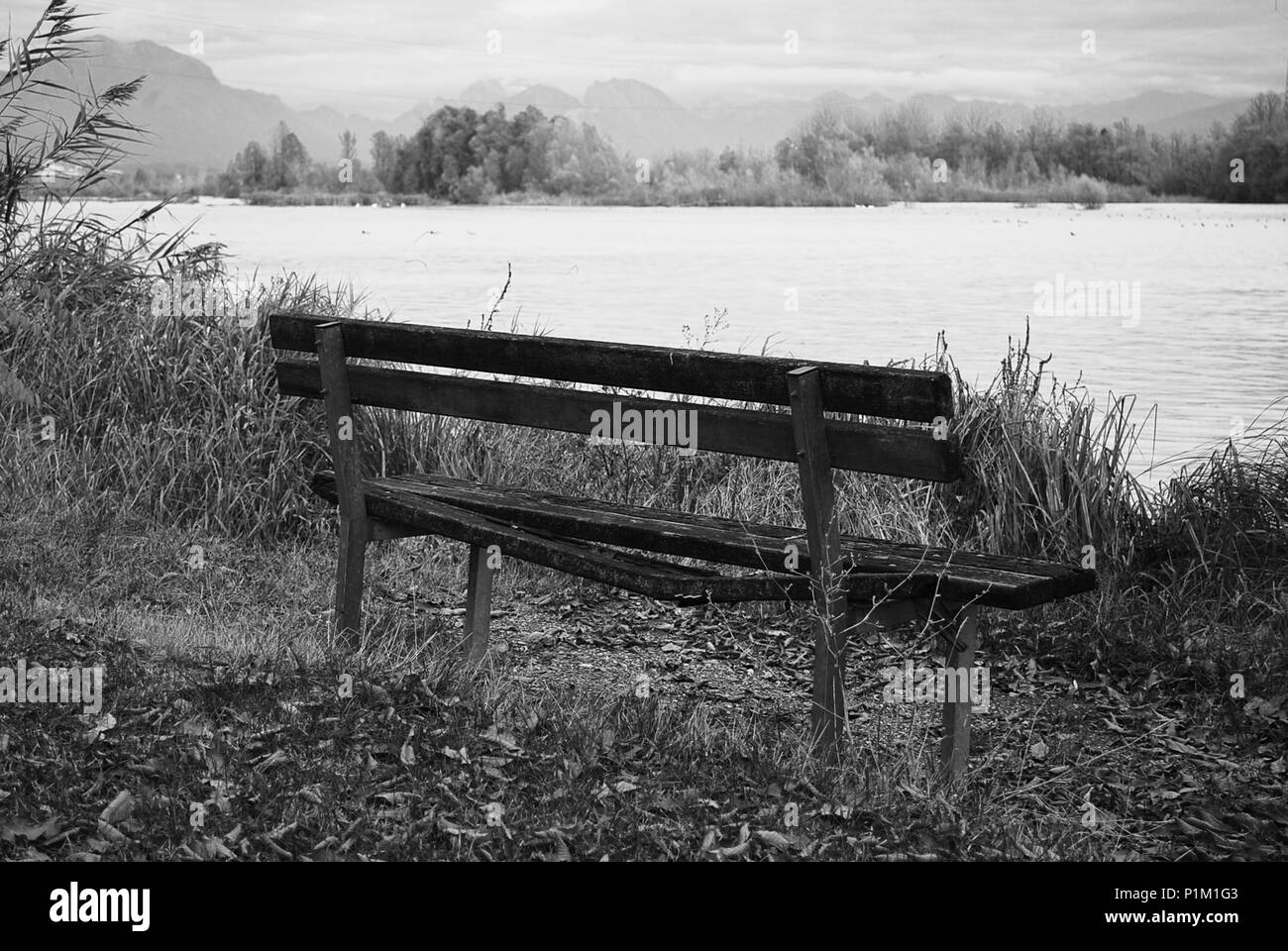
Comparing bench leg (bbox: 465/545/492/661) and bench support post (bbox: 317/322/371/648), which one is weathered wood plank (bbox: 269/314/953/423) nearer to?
bench support post (bbox: 317/322/371/648)

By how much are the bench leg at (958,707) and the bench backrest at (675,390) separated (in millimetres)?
508

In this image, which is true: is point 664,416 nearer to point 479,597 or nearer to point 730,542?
point 730,542

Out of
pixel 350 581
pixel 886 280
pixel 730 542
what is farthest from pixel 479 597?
pixel 886 280

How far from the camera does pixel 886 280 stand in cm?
2419

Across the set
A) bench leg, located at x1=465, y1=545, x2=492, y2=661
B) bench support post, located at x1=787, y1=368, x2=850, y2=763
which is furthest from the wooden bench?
bench leg, located at x1=465, y1=545, x2=492, y2=661

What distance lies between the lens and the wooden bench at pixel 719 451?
382 centimetres

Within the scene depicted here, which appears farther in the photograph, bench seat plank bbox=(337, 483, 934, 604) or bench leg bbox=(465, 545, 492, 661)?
bench leg bbox=(465, 545, 492, 661)

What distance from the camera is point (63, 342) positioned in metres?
7.90

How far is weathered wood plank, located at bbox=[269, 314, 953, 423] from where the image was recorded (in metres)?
3.69

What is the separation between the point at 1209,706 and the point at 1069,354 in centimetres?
1103

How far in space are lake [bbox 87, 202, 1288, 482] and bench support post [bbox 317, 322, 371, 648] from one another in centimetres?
342

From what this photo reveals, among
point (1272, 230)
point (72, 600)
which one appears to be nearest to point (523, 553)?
point (72, 600)

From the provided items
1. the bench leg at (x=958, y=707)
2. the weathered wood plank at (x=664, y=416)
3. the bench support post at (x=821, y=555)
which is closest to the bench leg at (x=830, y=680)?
the bench support post at (x=821, y=555)
